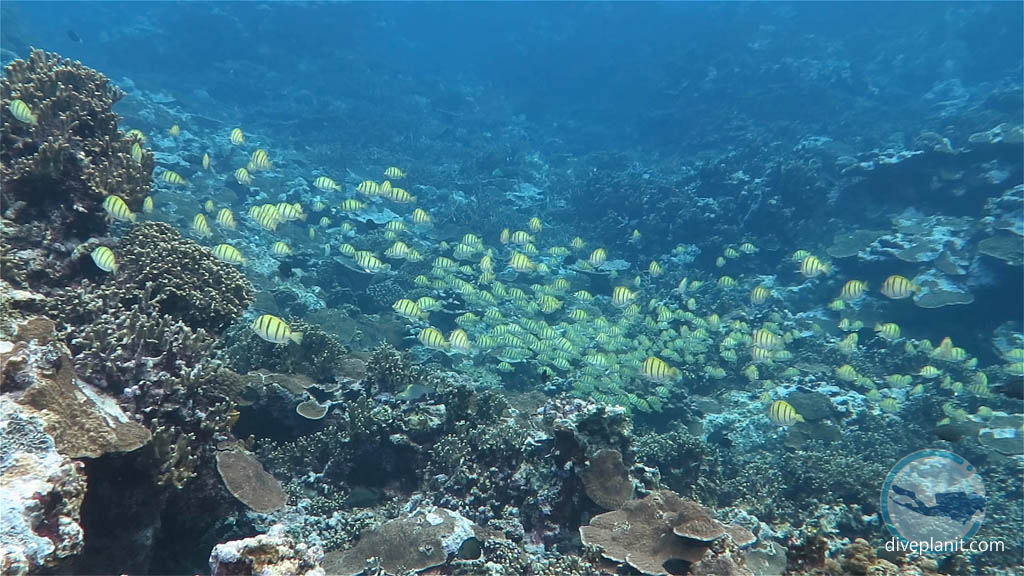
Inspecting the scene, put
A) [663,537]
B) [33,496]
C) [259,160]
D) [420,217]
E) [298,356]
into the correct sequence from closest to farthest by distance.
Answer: [33,496], [663,537], [298,356], [259,160], [420,217]

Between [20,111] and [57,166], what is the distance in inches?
28.2

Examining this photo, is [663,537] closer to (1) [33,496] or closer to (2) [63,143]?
(1) [33,496]

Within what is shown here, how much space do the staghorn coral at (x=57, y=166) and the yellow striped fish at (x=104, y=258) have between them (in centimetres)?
45

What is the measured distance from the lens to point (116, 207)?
5230 mm

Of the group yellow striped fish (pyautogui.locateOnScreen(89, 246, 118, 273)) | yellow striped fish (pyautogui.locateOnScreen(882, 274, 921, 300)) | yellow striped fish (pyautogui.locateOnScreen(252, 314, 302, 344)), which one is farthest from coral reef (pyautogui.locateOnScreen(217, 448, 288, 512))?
yellow striped fish (pyautogui.locateOnScreen(882, 274, 921, 300))

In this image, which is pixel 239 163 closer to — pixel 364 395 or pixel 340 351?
pixel 340 351

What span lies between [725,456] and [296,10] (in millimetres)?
40552

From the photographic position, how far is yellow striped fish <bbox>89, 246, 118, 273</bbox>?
486cm

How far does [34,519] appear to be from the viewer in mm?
2350

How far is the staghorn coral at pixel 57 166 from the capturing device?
499 cm

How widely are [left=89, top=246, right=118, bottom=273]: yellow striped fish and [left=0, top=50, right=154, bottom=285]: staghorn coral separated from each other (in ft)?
1.46

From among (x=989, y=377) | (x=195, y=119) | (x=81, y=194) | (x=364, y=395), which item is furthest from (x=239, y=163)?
(x=989, y=377)

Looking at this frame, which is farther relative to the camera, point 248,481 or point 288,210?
point 288,210

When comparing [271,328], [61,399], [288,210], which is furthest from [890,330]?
[61,399]
